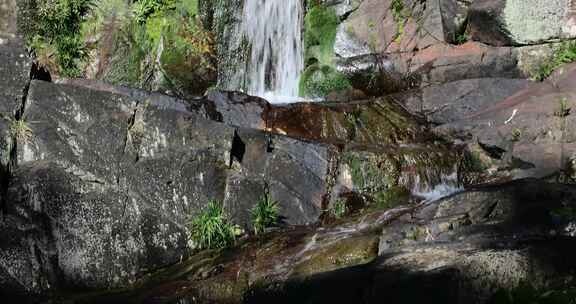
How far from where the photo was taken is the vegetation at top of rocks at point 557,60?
46.5ft

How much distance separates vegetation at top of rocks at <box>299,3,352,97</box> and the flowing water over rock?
0.72ft

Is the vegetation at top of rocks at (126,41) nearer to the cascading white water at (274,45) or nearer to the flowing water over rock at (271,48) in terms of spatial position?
the flowing water over rock at (271,48)

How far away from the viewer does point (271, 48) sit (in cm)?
1698

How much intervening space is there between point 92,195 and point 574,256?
20.1 ft

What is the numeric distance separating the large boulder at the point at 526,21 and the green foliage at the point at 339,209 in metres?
5.93

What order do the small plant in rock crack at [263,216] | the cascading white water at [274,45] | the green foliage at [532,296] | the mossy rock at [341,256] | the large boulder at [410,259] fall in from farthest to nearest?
the cascading white water at [274,45] < the small plant in rock crack at [263,216] < the mossy rock at [341,256] < the large boulder at [410,259] < the green foliage at [532,296]

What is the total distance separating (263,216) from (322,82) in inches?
250

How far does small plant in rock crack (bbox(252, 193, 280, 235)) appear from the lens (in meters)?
10.3

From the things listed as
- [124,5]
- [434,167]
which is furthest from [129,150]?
[124,5]

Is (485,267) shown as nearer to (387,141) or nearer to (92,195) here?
(92,195)

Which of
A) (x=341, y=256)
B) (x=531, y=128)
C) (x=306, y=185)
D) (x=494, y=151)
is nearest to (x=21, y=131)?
(x=306, y=185)

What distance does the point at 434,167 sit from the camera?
38.3 ft

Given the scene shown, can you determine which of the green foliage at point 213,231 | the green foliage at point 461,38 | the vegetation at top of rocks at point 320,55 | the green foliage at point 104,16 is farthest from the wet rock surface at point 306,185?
the green foliage at point 104,16

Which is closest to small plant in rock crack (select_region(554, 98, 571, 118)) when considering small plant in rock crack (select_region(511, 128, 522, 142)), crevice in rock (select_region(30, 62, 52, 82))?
small plant in rock crack (select_region(511, 128, 522, 142))
